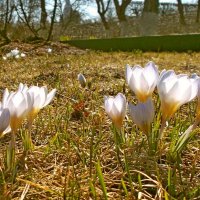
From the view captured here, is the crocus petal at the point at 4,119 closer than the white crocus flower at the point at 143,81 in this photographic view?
Yes

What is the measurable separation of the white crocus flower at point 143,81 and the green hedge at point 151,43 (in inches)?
293

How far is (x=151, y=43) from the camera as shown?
8898 mm

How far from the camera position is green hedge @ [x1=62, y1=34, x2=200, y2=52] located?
8.52 metres

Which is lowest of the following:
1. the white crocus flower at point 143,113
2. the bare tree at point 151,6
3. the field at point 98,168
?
the field at point 98,168

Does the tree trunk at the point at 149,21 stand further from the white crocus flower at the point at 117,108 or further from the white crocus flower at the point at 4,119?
the white crocus flower at the point at 4,119

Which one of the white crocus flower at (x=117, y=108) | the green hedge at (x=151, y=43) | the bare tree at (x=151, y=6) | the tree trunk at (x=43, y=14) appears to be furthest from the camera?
the bare tree at (x=151, y=6)

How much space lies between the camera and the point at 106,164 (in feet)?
3.28

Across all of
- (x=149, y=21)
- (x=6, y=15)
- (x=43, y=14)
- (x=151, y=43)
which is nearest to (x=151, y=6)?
(x=149, y=21)

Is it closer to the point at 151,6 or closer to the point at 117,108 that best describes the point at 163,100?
the point at 117,108

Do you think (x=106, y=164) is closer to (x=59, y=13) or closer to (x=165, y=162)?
(x=165, y=162)

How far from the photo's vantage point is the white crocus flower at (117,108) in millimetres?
880

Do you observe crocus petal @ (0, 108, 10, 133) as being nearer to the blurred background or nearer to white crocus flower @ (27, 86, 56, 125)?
white crocus flower @ (27, 86, 56, 125)

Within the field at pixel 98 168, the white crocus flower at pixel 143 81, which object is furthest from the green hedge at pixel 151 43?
the white crocus flower at pixel 143 81

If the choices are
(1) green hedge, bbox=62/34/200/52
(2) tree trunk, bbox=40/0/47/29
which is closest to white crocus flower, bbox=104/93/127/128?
(1) green hedge, bbox=62/34/200/52
